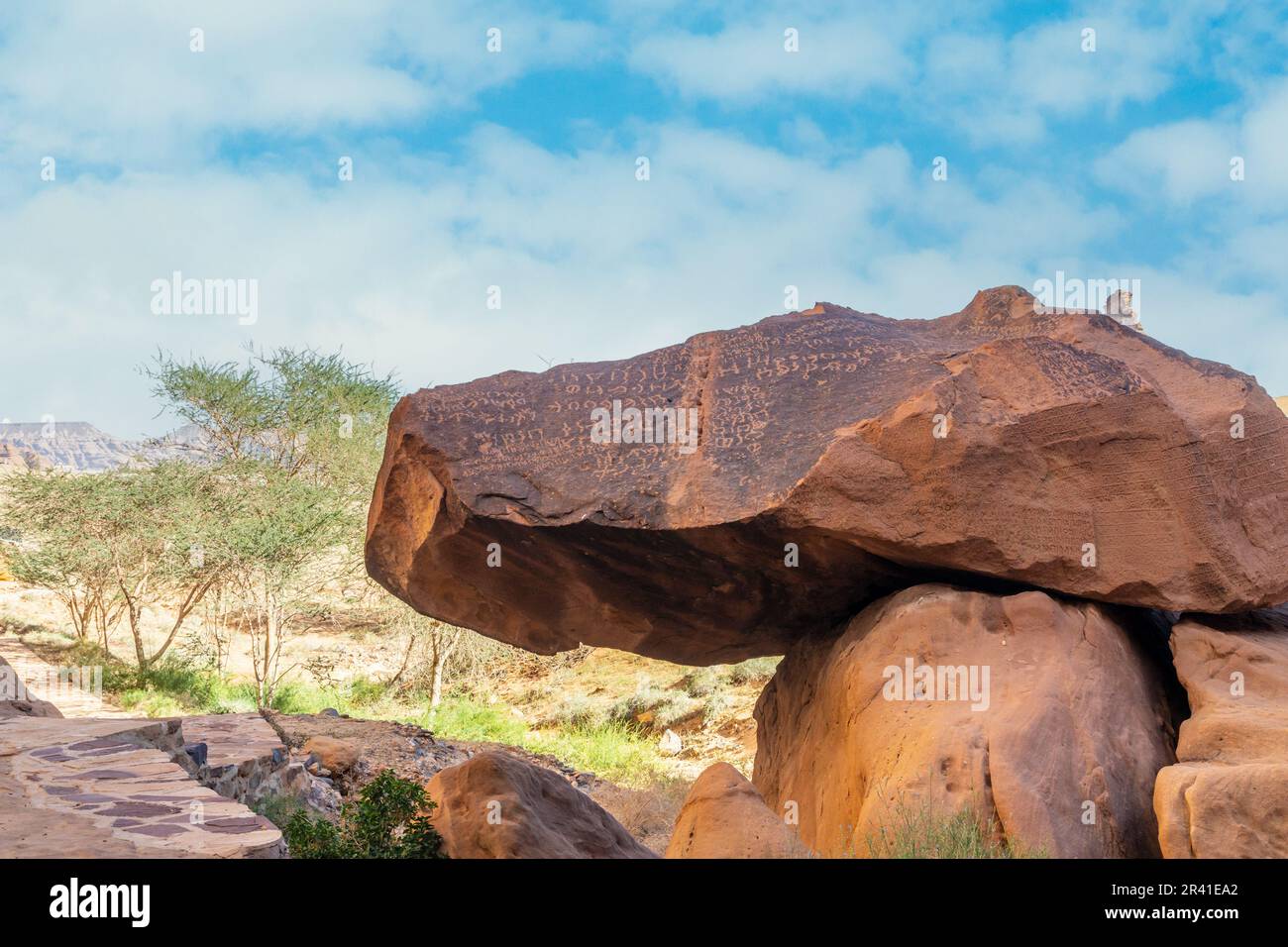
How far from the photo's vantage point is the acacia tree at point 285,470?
15969 millimetres

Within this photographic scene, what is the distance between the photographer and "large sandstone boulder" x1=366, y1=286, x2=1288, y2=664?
6.55 metres

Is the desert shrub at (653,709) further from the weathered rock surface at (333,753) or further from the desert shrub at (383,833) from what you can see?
the desert shrub at (383,833)

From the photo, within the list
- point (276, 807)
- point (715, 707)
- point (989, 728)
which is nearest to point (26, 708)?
point (276, 807)

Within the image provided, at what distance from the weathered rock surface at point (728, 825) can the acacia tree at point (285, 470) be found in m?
11.3

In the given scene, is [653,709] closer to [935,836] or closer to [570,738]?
[570,738]

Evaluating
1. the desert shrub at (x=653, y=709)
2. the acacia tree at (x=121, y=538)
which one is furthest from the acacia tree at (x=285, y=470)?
the desert shrub at (x=653, y=709)

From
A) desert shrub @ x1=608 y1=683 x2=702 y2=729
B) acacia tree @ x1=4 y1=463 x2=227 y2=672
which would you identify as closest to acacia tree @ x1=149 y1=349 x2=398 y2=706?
acacia tree @ x1=4 y1=463 x2=227 y2=672

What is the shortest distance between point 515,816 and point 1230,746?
3737mm

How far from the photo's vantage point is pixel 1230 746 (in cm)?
586

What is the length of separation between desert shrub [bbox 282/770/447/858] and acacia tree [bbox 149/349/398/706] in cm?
1038
